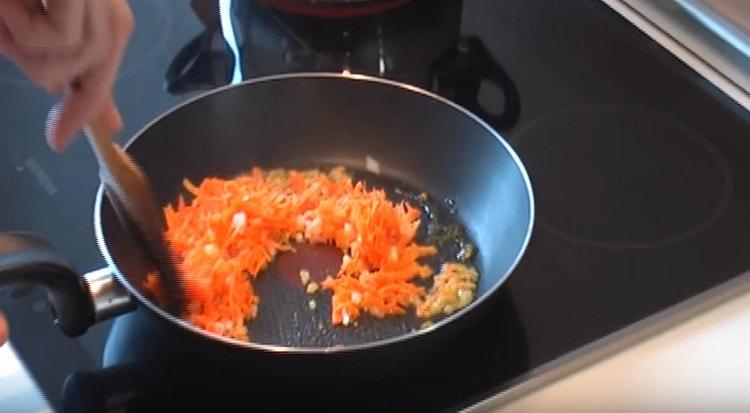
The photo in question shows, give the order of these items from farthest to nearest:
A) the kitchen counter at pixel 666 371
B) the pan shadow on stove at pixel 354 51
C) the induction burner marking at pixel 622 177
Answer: the pan shadow on stove at pixel 354 51 → the induction burner marking at pixel 622 177 → the kitchen counter at pixel 666 371

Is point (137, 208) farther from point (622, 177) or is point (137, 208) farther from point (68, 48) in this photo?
point (622, 177)

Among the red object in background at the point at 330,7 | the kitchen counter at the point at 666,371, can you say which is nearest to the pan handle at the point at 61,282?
the kitchen counter at the point at 666,371

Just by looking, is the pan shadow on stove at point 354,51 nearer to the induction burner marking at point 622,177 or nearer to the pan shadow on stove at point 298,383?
the induction burner marking at point 622,177

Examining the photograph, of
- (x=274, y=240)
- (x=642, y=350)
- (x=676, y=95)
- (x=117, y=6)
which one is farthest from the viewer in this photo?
(x=676, y=95)

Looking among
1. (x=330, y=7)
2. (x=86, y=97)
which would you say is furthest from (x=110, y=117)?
(x=330, y=7)

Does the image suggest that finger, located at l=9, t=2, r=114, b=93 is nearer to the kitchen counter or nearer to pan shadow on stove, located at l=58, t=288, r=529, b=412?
pan shadow on stove, located at l=58, t=288, r=529, b=412

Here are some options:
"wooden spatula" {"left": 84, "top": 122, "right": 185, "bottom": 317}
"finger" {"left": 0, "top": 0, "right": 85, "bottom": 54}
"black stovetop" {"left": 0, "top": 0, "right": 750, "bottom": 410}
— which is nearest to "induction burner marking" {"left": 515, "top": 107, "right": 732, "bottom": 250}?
"black stovetop" {"left": 0, "top": 0, "right": 750, "bottom": 410}

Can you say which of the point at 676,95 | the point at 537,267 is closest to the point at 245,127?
the point at 537,267

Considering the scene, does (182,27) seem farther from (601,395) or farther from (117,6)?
(601,395)
